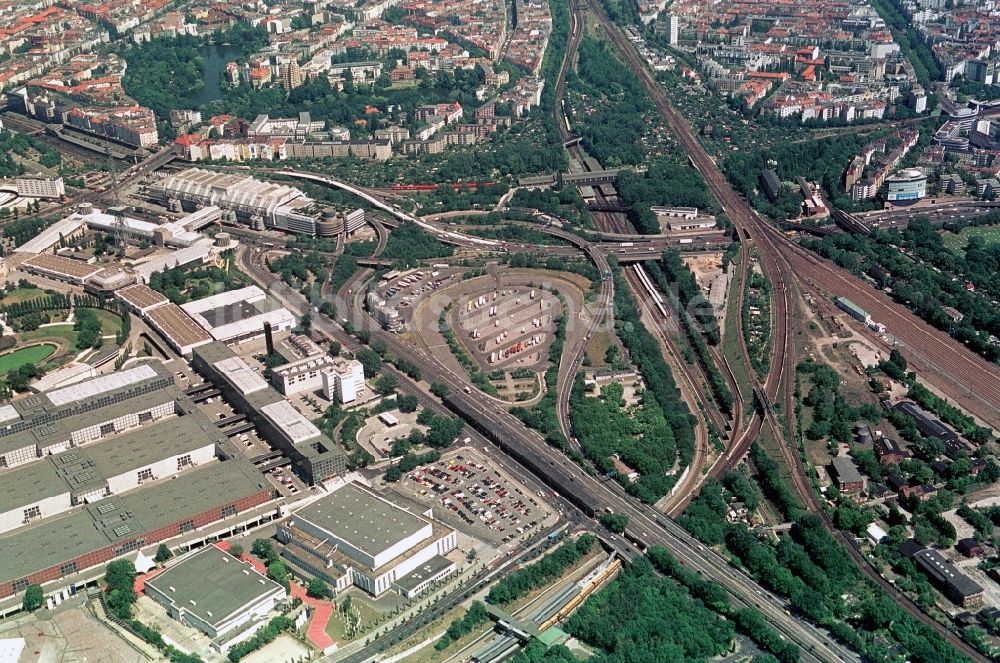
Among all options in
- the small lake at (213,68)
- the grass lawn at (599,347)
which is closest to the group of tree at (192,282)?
the grass lawn at (599,347)

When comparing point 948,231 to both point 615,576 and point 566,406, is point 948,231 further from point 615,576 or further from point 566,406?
point 615,576

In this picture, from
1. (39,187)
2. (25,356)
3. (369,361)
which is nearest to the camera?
(369,361)

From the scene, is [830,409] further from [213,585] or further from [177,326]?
[177,326]

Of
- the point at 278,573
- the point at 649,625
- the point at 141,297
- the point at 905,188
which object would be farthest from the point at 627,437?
the point at 905,188

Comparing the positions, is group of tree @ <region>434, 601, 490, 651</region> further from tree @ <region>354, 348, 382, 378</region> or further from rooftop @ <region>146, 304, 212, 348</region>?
rooftop @ <region>146, 304, 212, 348</region>

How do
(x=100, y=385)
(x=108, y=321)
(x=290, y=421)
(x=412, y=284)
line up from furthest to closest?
(x=412, y=284), (x=108, y=321), (x=100, y=385), (x=290, y=421)

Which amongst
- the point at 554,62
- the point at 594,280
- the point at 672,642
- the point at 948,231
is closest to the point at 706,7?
the point at 554,62
